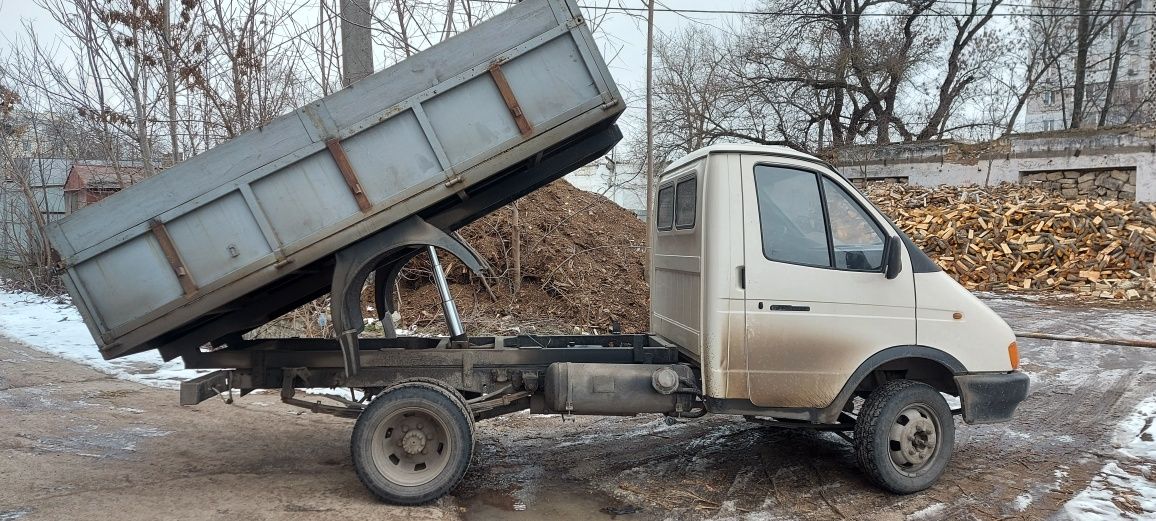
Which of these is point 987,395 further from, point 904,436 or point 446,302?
point 446,302

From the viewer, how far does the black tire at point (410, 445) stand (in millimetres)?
4801

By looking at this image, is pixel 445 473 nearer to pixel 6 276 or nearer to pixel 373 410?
pixel 373 410

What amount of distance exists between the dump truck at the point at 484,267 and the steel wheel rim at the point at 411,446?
0.05 ft

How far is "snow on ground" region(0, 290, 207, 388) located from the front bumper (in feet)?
24.2

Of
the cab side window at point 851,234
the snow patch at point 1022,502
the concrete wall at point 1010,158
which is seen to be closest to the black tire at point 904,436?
the snow patch at point 1022,502

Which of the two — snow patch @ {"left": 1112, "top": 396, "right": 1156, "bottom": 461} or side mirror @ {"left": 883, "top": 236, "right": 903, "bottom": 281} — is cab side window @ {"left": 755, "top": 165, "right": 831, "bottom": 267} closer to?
side mirror @ {"left": 883, "top": 236, "right": 903, "bottom": 281}

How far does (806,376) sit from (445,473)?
2.45 metres

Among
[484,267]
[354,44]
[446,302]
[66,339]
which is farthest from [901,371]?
[66,339]

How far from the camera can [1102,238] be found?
16.5 meters

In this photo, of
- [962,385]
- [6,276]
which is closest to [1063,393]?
[962,385]

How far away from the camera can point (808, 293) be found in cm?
489

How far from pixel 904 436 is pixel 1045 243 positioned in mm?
14335

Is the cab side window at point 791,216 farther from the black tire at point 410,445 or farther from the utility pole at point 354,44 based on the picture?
the utility pole at point 354,44

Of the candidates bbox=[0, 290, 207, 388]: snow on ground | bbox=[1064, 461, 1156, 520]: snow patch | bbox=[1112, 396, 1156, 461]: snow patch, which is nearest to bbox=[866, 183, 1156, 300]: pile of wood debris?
bbox=[1112, 396, 1156, 461]: snow patch
